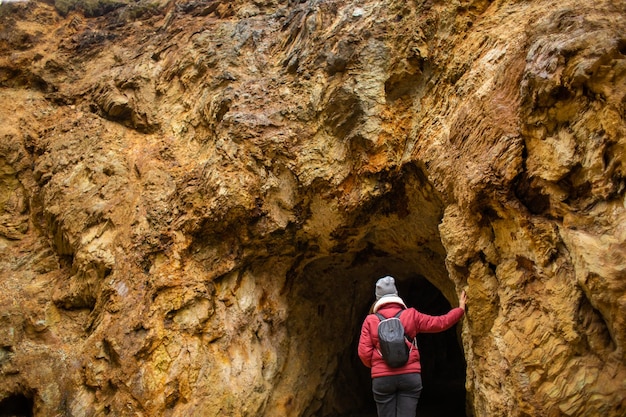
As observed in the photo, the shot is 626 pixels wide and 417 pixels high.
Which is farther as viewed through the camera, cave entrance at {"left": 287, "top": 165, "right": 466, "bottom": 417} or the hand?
cave entrance at {"left": 287, "top": 165, "right": 466, "bottom": 417}

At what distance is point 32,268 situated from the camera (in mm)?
6605

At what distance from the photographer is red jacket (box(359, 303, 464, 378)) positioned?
4352 mm

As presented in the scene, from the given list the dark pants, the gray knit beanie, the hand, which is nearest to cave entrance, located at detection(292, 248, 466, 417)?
the hand

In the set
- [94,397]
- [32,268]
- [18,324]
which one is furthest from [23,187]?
[94,397]

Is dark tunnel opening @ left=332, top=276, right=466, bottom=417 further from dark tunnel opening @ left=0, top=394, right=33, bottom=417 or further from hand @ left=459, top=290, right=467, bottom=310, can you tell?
dark tunnel opening @ left=0, top=394, right=33, bottom=417

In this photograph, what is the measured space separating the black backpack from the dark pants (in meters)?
0.17

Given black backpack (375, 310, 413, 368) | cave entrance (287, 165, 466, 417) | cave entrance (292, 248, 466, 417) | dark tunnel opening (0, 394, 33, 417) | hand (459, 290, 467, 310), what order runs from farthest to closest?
cave entrance (292, 248, 466, 417), cave entrance (287, 165, 466, 417), dark tunnel opening (0, 394, 33, 417), hand (459, 290, 467, 310), black backpack (375, 310, 413, 368)

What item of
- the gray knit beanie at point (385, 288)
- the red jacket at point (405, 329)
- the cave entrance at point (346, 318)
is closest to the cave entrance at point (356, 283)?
the cave entrance at point (346, 318)

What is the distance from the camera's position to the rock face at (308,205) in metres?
3.61

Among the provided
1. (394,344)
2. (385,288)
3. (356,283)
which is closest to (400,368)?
(394,344)

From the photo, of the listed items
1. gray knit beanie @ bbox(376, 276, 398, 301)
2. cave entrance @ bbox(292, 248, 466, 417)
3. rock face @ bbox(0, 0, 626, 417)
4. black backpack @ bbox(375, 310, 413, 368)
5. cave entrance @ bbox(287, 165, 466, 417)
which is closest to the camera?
rock face @ bbox(0, 0, 626, 417)

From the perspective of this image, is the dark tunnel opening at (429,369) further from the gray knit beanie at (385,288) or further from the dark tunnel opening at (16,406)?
the dark tunnel opening at (16,406)

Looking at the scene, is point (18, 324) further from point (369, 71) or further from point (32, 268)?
point (369, 71)

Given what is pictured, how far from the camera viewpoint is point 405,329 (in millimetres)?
4398
